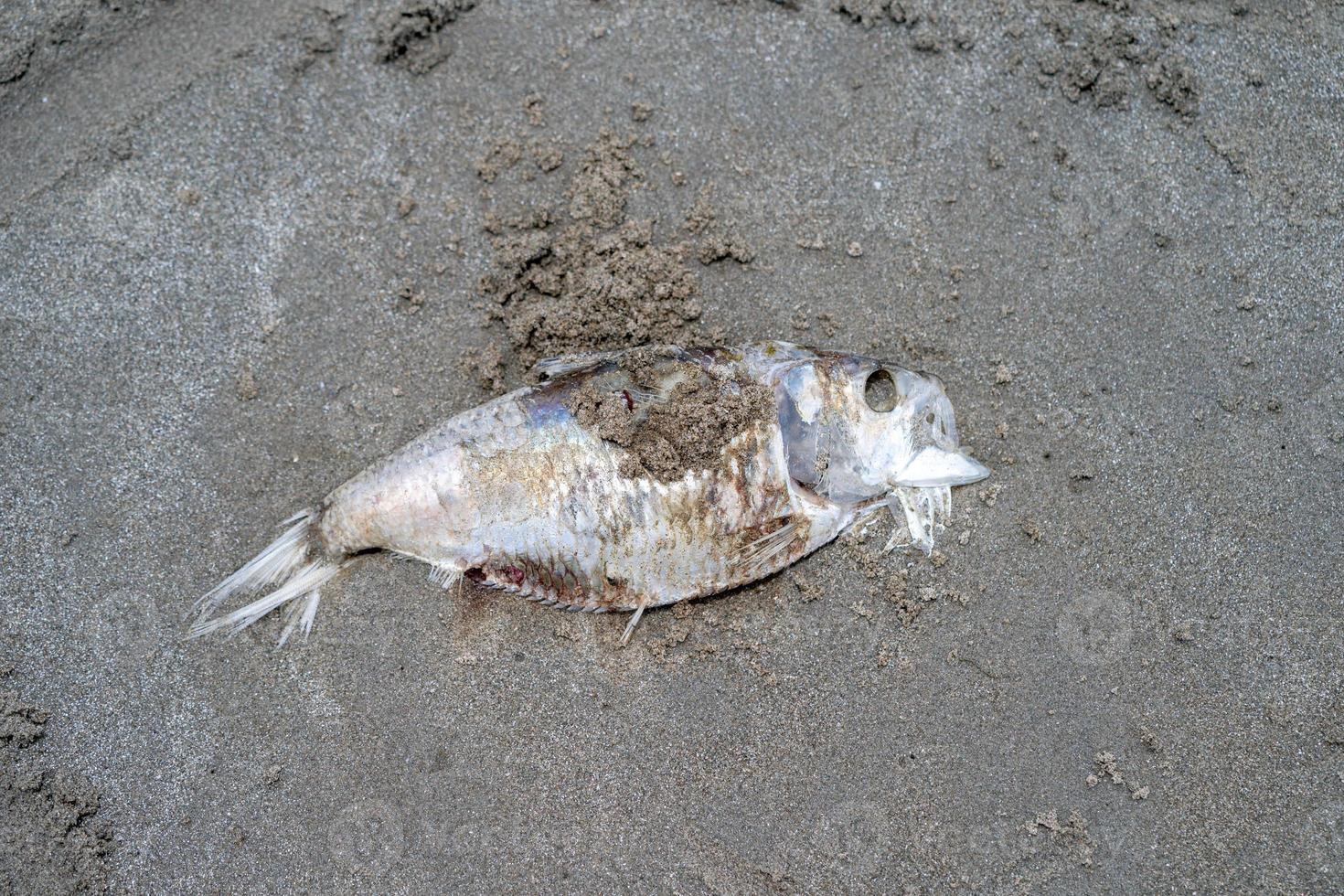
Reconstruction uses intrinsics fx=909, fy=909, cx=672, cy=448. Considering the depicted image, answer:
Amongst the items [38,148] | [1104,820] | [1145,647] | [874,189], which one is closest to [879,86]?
[874,189]

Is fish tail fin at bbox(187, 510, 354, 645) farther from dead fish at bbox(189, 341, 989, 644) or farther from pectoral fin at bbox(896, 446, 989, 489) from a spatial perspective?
pectoral fin at bbox(896, 446, 989, 489)

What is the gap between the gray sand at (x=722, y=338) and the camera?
3465 mm

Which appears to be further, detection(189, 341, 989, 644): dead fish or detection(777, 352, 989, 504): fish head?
detection(777, 352, 989, 504): fish head

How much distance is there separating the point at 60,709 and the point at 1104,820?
Result: 159 inches

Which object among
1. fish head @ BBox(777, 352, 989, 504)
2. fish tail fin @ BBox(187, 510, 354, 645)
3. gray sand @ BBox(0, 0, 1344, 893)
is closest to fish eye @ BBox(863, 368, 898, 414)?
fish head @ BBox(777, 352, 989, 504)

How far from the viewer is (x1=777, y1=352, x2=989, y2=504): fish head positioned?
348 cm

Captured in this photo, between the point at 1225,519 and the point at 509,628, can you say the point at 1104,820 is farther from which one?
the point at 509,628

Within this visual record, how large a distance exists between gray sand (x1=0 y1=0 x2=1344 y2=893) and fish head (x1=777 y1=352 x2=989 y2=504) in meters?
0.16

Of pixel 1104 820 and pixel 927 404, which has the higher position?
pixel 927 404

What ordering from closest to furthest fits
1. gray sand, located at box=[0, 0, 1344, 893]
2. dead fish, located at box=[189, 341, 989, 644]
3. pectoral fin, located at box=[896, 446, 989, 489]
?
dead fish, located at box=[189, 341, 989, 644], gray sand, located at box=[0, 0, 1344, 893], pectoral fin, located at box=[896, 446, 989, 489]

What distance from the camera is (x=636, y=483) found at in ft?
11.0

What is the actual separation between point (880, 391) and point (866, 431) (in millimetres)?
213

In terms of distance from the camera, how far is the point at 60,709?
3.53m

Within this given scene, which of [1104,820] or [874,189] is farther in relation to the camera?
[874,189]
